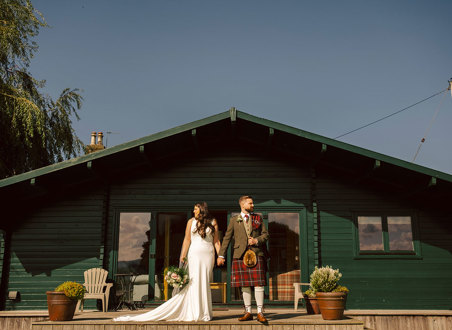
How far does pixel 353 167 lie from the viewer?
384 inches

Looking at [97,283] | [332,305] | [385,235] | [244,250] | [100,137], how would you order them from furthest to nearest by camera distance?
[100,137], [385,235], [97,283], [332,305], [244,250]

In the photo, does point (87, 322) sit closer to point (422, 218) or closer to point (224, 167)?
point (224, 167)

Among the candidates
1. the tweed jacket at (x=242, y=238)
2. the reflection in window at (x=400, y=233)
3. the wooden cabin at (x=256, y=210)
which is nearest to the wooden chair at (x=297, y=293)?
the wooden cabin at (x=256, y=210)

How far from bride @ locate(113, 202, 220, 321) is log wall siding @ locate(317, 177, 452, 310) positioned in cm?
380

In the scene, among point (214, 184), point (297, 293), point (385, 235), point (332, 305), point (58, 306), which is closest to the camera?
point (332, 305)

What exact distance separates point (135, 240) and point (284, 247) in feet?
10.7

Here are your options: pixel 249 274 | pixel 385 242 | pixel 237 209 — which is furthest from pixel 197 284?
pixel 385 242

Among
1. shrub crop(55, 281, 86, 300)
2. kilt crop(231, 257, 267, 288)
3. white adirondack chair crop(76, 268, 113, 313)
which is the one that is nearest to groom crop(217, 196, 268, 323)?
kilt crop(231, 257, 267, 288)

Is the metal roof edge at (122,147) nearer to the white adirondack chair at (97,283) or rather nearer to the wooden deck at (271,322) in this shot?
the white adirondack chair at (97,283)

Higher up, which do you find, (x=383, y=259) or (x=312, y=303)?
(x=383, y=259)

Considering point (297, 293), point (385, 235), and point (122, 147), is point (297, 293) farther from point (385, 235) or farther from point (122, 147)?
point (122, 147)

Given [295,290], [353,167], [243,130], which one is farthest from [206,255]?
[353,167]

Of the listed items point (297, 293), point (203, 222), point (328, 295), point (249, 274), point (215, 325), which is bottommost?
point (215, 325)

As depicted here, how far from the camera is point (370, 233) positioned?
31.9ft
